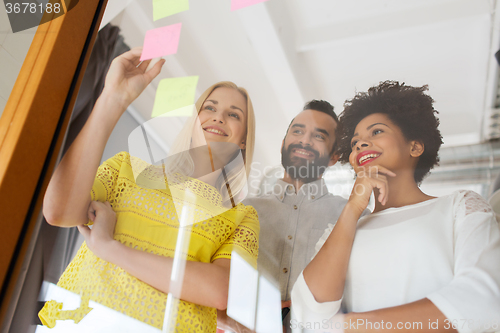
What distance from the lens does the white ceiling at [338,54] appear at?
0.69 meters

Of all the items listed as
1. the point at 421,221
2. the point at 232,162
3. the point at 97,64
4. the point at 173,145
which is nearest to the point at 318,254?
the point at 421,221

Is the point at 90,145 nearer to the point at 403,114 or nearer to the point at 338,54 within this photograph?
the point at 338,54

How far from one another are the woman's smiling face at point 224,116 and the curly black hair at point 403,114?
259mm

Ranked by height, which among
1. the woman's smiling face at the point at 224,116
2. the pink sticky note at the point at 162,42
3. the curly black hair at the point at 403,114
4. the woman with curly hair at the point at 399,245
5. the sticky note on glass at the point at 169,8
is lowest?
the woman with curly hair at the point at 399,245

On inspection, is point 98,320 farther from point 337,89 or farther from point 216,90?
point 337,89

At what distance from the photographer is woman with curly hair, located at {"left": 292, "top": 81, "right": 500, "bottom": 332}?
0.55 meters

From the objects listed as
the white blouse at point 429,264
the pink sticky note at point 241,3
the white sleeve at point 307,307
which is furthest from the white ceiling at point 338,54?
the white sleeve at point 307,307

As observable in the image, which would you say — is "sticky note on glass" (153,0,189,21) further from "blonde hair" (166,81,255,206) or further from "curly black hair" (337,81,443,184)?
"curly black hair" (337,81,443,184)

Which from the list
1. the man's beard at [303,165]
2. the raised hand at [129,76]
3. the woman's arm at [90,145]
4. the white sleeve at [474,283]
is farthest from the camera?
the raised hand at [129,76]

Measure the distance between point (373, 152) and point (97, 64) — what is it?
83cm

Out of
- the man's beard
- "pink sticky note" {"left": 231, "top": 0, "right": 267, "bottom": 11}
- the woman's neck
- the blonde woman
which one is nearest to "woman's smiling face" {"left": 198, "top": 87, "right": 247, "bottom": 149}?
the blonde woman

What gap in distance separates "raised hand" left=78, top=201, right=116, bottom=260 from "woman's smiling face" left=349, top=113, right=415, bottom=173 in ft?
1.94

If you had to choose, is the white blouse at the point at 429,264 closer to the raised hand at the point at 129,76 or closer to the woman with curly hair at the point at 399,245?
the woman with curly hair at the point at 399,245

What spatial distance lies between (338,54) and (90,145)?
679 millimetres
